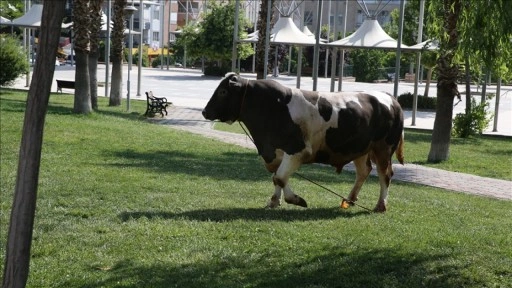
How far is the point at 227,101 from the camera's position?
9.60m

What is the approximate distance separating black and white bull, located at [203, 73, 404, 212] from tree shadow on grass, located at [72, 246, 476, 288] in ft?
6.98

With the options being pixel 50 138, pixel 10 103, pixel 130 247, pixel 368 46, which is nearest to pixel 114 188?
pixel 130 247

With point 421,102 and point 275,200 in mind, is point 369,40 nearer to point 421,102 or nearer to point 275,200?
point 421,102

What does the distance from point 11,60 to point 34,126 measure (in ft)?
93.8

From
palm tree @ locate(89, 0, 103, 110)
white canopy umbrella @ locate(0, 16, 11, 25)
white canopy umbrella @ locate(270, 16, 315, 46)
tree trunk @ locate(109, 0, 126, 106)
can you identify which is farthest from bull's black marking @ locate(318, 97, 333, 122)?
white canopy umbrella @ locate(0, 16, 11, 25)

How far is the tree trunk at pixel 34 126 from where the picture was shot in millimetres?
4578

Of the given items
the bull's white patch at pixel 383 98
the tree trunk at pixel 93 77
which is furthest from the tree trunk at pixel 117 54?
the bull's white patch at pixel 383 98

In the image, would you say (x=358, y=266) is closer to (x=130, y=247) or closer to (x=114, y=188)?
(x=130, y=247)

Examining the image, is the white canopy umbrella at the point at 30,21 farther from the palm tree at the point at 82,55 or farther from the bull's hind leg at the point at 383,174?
the bull's hind leg at the point at 383,174

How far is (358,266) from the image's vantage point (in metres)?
7.28

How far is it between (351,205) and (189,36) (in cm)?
4814

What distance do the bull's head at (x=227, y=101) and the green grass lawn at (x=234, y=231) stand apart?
3.61 ft

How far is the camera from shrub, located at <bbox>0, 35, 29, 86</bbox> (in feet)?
104

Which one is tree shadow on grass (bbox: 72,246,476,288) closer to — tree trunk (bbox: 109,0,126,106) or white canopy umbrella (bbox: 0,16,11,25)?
tree trunk (bbox: 109,0,126,106)
